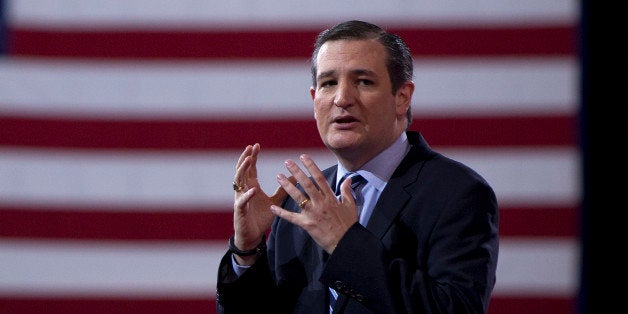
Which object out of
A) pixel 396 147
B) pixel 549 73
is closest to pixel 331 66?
Answer: pixel 396 147

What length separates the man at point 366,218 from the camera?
0.97 meters

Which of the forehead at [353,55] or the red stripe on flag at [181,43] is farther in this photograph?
the red stripe on flag at [181,43]

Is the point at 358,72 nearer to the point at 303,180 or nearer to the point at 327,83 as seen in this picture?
the point at 327,83

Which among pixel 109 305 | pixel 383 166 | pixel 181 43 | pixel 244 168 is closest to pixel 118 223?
pixel 109 305

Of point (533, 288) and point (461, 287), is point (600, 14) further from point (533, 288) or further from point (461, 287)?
point (461, 287)

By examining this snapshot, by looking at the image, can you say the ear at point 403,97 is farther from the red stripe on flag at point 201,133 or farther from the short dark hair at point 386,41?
the red stripe on flag at point 201,133

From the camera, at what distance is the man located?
973mm

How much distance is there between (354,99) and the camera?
1.12m

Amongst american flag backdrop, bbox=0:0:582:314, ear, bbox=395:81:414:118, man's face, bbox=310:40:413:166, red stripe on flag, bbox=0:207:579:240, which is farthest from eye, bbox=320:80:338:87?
red stripe on flag, bbox=0:207:579:240

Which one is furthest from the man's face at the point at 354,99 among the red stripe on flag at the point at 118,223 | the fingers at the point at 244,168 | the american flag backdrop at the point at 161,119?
the red stripe on flag at the point at 118,223

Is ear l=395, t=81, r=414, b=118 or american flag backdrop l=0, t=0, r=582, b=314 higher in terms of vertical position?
american flag backdrop l=0, t=0, r=582, b=314

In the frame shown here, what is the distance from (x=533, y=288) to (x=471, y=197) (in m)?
1.31

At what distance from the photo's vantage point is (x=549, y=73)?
2.24 metres

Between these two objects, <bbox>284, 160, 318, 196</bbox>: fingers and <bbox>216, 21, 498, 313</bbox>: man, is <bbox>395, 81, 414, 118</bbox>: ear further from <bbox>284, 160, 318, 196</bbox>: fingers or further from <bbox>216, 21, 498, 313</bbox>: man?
<bbox>284, 160, 318, 196</bbox>: fingers
